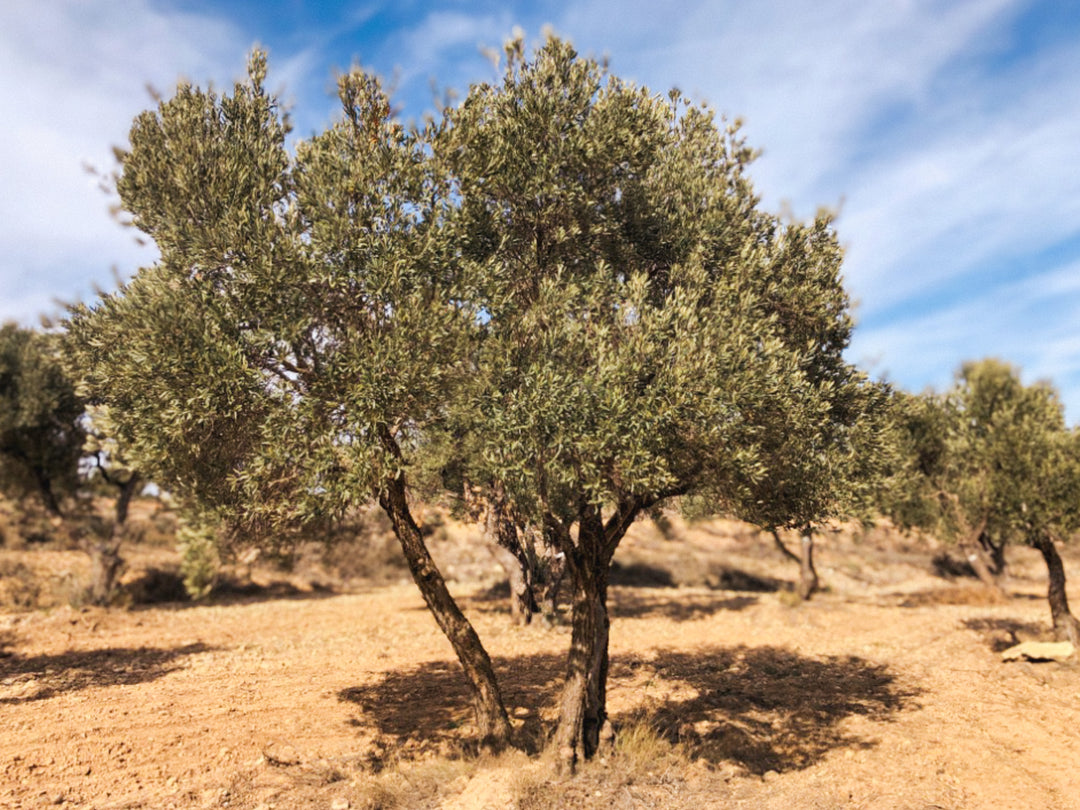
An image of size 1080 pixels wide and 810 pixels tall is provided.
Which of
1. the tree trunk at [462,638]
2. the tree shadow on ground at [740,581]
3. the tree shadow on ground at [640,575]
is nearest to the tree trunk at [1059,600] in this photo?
the tree trunk at [462,638]

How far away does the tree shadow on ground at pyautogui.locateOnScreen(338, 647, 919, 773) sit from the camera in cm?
1450

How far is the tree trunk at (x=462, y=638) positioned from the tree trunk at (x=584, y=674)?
1.30m

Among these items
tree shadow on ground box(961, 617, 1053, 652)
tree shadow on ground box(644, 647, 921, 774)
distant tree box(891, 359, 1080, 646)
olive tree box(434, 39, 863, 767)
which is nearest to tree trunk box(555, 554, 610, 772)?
olive tree box(434, 39, 863, 767)

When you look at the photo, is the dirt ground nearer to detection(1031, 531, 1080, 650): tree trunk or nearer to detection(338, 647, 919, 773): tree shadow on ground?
detection(338, 647, 919, 773): tree shadow on ground

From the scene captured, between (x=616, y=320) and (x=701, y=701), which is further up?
(x=616, y=320)

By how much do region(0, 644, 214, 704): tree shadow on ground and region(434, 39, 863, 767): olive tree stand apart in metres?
12.0

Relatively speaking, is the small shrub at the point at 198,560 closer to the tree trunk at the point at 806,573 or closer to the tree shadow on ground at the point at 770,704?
the tree shadow on ground at the point at 770,704

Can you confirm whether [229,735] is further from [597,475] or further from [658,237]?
[658,237]

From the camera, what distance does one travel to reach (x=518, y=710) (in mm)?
16125

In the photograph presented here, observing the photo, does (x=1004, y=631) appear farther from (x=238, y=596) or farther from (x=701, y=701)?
(x=238, y=596)

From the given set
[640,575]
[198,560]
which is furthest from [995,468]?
[198,560]

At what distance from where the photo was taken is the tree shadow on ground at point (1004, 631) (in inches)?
920

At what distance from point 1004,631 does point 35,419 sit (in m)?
41.8

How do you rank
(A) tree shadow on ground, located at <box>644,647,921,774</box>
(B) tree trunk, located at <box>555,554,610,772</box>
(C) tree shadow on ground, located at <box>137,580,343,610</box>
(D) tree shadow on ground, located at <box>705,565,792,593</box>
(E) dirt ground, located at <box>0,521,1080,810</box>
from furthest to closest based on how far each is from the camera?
1. (D) tree shadow on ground, located at <box>705,565,792,593</box>
2. (C) tree shadow on ground, located at <box>137,580,343,610</box>
3. (A) tree shadow on ground, located at <box>644,647,921,774</box>
4. (B) tree trunk, located at <box>555,554,610,772</box>
5. (E) dirt ground, located at <box>0,521,1080,810</box>
